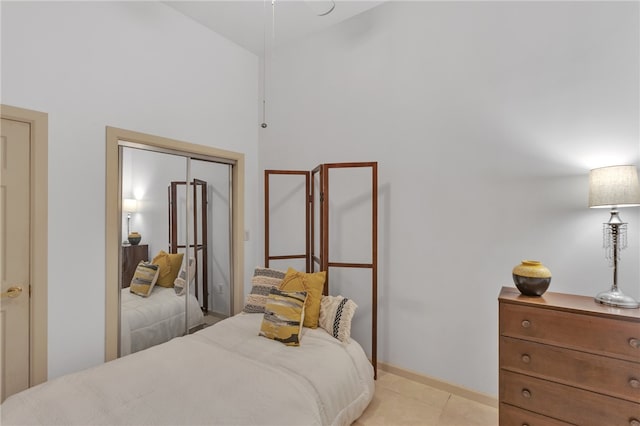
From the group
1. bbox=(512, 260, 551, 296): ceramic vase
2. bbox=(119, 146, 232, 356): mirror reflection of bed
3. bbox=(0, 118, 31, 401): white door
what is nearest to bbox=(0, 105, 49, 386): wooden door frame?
bbox=(0, 118, 31, 401): white door

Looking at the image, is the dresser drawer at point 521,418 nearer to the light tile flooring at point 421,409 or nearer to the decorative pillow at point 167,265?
the light tile flooring at point 421,409

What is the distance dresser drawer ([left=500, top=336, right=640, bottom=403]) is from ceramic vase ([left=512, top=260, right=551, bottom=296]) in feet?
0.94

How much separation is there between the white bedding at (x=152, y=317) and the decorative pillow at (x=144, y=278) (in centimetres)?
4

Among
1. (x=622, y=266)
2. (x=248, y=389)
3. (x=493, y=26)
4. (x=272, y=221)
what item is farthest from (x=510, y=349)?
(x=272, y=221)

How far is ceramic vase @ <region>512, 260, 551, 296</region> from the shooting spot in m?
1.73

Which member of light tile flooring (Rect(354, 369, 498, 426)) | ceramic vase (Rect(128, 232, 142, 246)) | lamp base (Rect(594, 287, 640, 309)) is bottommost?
light tile flooring (Rect(354, 369, 498, 426))

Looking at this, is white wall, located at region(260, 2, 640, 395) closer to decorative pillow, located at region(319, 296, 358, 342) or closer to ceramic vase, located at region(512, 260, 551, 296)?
ceramic vase, located at region(512, 260, 551, 296)

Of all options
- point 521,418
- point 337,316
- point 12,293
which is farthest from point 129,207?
point 521,418

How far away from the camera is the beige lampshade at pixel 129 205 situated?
97.8 inches

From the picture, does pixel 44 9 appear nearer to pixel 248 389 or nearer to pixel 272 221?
pixel 272 221

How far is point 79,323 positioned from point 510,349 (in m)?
2.84

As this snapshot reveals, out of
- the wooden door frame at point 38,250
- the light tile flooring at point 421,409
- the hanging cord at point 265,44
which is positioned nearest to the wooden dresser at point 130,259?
the wooden door frame at point 38,250

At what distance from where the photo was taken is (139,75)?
2.54 m

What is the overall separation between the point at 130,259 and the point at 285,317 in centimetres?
142
